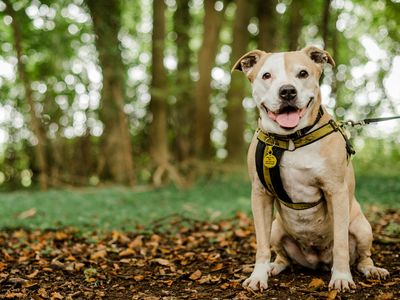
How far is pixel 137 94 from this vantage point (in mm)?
14500

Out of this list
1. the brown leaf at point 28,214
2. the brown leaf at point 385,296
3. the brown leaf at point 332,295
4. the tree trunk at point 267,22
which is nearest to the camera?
the brown leaf at point 385,296

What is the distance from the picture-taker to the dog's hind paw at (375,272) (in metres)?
3.80

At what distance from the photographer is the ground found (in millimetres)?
3672

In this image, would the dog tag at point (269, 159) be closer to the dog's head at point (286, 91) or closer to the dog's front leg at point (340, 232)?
the dog's head at point (286, 91)

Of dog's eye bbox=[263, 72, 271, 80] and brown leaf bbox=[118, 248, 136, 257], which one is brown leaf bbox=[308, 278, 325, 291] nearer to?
dog's eye bbox=[263, 72, 271, 80]

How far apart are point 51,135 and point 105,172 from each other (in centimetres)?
271

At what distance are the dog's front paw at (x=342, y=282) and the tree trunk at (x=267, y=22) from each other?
11.8 metres

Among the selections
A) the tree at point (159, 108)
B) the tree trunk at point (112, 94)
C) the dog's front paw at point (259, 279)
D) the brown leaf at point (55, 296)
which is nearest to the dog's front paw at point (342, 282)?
the dog's front paw at point (259, 279)

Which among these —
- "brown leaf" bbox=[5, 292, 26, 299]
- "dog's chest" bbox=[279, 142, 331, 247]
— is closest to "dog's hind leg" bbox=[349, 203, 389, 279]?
"dog's chest" bbox=[279, 142, 331, 247]

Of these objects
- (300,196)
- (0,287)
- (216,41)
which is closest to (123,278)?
(0,287)

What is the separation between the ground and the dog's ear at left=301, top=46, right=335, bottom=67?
181 cm

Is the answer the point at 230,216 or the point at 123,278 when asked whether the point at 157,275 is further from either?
the point at 230,216

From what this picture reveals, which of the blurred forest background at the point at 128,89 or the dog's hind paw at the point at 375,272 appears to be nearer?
the dog's hind paw at the point at 375,272

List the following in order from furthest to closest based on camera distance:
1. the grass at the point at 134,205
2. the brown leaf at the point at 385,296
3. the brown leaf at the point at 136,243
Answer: the grass at the point at 134,205
the brown leaf at the point at 136,243
the brown leaf at the point at 385,296
